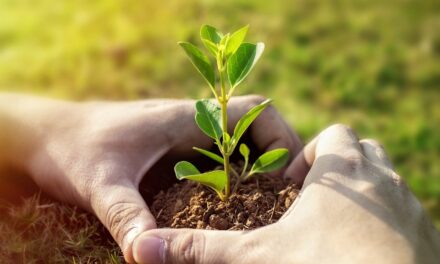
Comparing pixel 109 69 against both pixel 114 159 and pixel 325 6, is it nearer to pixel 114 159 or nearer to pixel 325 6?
pixel 325 6

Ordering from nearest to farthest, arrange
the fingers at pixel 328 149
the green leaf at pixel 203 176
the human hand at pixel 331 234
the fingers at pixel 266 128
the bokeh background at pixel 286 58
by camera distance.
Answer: the human hand at pixel 331 234
the green leaf at pixel 203 176
the fingers at pixel 328 149
the fingers at pixel 266 128
the bokeh background at pixel 286 58

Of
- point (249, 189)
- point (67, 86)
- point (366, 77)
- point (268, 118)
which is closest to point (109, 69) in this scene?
point (67, 86)

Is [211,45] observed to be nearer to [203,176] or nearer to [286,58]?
[203,176]

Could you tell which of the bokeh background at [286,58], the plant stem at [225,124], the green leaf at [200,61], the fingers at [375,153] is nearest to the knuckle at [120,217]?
the plant stem at [225,124]

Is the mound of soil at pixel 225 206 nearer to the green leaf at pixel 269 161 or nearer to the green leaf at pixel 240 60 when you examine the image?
the green leaf at pixel 269 161

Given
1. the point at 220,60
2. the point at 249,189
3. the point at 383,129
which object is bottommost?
the point at 383,129

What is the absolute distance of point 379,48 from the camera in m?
4.01

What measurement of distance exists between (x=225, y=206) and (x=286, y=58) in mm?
2493

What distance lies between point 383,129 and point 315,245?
232 centimetres

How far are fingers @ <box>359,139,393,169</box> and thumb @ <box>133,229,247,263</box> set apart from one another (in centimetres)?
45

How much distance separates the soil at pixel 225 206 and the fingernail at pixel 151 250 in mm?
141

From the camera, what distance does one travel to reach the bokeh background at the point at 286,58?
3525 mm

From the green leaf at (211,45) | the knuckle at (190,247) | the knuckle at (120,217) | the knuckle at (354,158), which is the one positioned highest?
the green leaf at (211,45)

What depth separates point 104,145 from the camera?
183 centimetres
